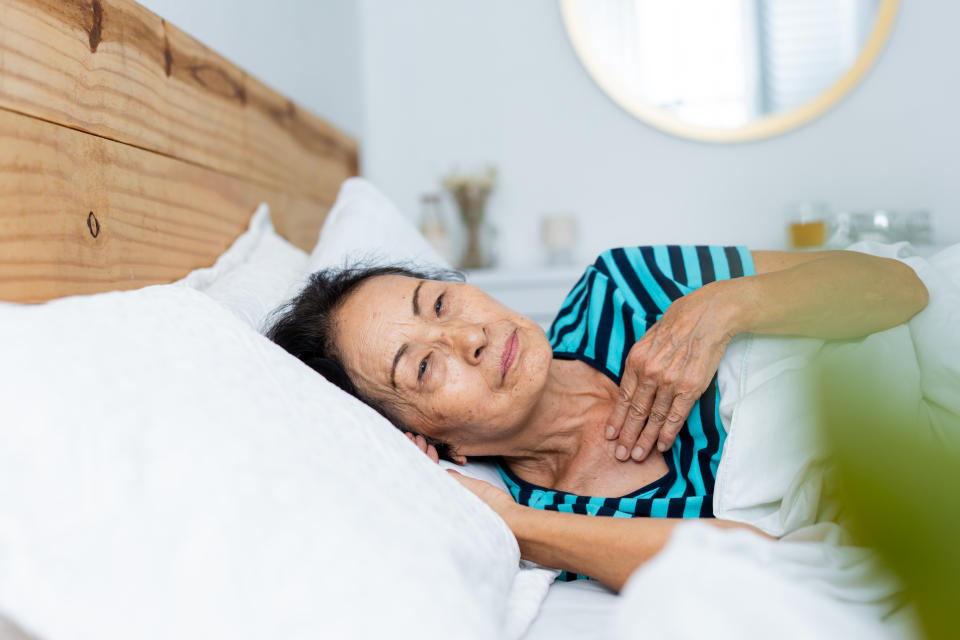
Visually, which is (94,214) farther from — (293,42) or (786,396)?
(293,42)

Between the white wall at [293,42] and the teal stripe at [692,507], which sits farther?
the white wall at [293,42]

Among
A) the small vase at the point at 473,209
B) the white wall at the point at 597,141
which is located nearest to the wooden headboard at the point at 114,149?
the small vase at the point at 473,209

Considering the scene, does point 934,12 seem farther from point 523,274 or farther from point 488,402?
point 488,402

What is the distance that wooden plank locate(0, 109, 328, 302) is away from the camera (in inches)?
33.3

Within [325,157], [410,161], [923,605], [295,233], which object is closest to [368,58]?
[410,161]

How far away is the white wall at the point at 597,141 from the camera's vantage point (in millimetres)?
2375

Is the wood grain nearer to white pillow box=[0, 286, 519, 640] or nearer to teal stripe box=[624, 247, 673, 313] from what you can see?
white pillow box=[0, 286, 519, 640]

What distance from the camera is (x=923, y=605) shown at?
10.3 inches

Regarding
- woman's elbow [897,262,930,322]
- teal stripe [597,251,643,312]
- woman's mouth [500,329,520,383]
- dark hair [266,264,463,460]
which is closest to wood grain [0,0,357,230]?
dark hair [266,264,463,460]

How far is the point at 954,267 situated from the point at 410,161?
6.14ft

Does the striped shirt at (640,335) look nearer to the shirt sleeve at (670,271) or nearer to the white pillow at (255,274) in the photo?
the shirt sleeve at (670,271)

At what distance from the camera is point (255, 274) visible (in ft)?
4.12

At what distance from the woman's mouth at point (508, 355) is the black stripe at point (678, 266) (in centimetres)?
36

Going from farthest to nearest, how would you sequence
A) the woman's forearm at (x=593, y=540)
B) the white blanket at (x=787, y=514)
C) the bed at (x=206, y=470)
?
the woman's forearm at (x=593, y=540) < the bed at (x=206, y=470) < the white blanket at (x=787, y=514)
